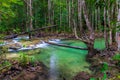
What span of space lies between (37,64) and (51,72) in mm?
1084

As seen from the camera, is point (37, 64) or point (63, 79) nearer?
point (63, 79)

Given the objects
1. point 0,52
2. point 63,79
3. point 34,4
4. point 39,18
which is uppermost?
point 34,4

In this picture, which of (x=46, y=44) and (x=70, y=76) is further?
(x=46, y=44)

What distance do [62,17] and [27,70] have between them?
2048 centimetres

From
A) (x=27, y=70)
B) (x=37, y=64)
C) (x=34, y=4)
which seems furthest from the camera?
(x=34, y=4)

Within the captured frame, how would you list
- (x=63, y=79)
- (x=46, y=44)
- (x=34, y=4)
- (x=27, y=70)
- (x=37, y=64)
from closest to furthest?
(x=63, y=79) → (x=27, y=70) → (x=37, y=64) → (x=46, y=44) → (x=34, y=4)

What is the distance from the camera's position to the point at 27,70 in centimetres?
796

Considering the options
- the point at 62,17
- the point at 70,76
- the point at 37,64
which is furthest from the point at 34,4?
the point at 70,76

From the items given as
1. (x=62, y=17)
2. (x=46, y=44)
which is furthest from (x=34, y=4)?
(x=46, y=44)

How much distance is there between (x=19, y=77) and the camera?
23.6 feet

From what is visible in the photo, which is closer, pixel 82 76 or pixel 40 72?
pixel 82 76

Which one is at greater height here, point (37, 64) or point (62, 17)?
point (62, 17)

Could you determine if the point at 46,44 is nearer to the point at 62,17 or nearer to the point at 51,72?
the point at 51,72

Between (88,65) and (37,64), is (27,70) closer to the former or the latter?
(37,64)
